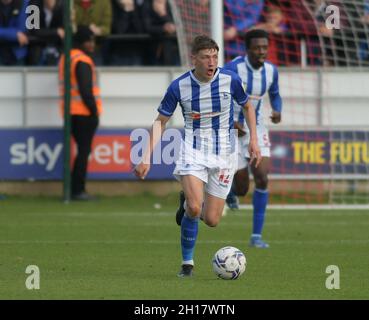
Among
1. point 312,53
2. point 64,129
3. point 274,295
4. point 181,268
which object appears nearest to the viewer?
point 274,295

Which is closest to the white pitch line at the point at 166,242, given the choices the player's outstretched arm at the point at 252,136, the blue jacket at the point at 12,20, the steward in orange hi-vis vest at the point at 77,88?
the player's outstretched arm at the point at 252,136

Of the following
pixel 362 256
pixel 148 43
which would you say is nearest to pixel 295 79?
pixel 148 43

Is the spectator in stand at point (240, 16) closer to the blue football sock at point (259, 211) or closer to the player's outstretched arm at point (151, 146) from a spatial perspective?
the blue football sock at point (259, 211)

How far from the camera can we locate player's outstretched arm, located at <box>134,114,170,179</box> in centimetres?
978

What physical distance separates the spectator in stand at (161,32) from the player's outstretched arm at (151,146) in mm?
8683

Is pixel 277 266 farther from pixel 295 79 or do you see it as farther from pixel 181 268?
pixel 295 79

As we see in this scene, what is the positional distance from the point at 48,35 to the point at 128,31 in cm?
122

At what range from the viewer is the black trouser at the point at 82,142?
17656 mm

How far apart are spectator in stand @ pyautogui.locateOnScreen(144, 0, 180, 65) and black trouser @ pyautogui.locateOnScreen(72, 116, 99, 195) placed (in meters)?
1.81

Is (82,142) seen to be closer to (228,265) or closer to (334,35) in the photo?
(334,35)

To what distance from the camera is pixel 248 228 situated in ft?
48.1

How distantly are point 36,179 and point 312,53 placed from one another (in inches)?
174

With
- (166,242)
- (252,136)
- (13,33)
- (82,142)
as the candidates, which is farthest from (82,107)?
(252,136)

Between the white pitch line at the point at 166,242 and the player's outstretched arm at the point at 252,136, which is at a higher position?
the player's outstretched arm at the point at 252,136
